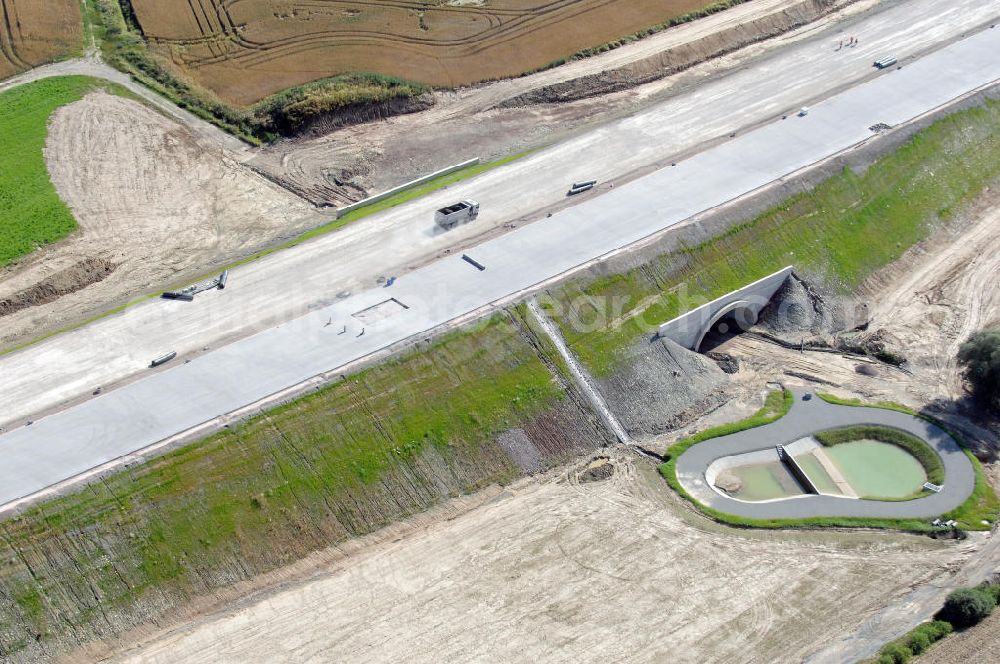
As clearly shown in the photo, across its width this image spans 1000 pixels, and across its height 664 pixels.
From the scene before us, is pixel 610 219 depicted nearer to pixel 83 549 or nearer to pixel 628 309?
pixel 628 309

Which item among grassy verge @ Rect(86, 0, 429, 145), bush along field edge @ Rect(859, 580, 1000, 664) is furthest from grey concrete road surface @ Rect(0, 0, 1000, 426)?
bush along field edge @ Rect(859, 580, 1000, 664)

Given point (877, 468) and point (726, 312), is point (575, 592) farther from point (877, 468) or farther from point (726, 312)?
point (726, 312)

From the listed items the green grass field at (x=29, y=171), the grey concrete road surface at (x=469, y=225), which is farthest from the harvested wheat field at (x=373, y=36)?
the grey concrete road surface at (x=469, y=225)

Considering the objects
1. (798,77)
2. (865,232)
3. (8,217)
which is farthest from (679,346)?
(8,217)

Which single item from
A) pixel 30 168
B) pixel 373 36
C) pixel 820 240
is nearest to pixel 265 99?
pixel 373 36

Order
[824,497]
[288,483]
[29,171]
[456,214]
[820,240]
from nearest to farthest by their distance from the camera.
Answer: [288,483] → [824,497] → [456,214] → [820,240] → [29,171]

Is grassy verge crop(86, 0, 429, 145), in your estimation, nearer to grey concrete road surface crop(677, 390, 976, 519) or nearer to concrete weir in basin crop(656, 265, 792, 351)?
concrete weir in basin crop(656, 265, 792, 351)

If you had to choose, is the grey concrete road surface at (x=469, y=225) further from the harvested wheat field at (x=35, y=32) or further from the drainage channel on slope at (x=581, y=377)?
the drainage channel on slope at (x=581, y=377)
